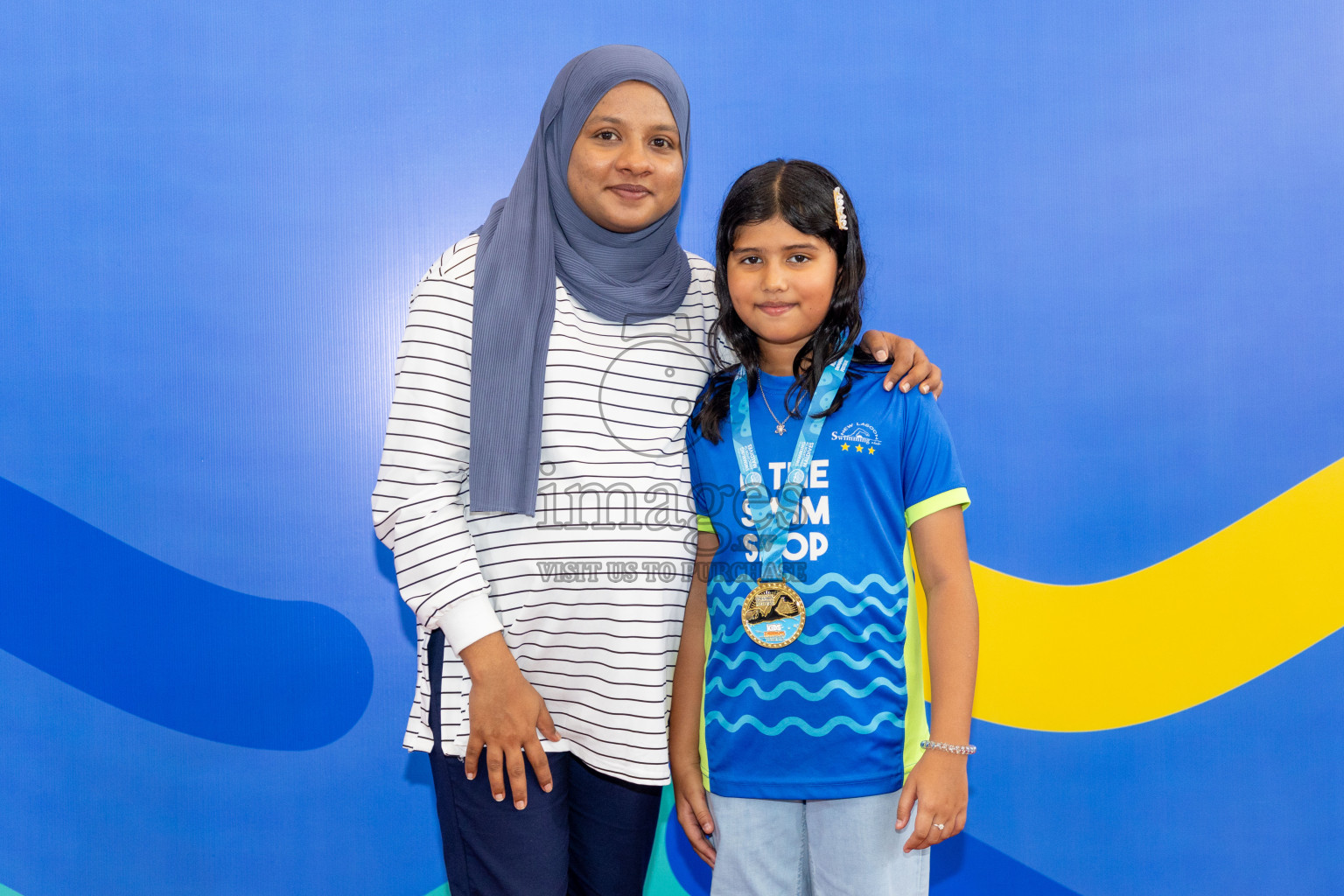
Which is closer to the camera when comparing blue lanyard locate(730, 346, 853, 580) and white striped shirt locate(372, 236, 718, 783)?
white striped shirt locate(372, 236, 718, 783)

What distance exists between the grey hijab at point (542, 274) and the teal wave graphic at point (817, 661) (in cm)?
34

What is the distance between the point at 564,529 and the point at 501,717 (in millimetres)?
236

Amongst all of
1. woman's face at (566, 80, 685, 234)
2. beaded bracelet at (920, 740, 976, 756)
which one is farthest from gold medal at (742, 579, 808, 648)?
woman's face at (566, 80, 685, 234)

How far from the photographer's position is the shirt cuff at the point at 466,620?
104 cm

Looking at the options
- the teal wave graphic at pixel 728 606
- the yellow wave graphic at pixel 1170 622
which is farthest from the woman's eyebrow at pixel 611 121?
the yellow wave graphic at pixel 1170 622

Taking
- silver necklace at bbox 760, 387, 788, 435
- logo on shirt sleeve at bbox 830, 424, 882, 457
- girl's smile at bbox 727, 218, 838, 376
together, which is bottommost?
logo on shirt sleeve at bbox 830, 424, 882, 457

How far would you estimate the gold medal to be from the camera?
3.79 ft

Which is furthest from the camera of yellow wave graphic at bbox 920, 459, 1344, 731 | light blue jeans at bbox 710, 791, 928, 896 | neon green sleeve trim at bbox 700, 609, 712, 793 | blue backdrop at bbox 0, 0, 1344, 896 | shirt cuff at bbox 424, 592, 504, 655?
yellow wave graphic at bbox 920, 459, 1344, 731

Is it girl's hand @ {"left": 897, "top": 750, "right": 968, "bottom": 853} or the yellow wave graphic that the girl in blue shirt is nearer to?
girl's hand @ {"left": 897, "top": 750, "right": 968, "bottom": 853}

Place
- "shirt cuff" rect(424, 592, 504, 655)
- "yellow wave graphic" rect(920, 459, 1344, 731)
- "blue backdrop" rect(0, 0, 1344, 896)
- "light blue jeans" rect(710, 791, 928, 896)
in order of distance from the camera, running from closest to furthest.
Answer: "shirt cuff" rect(424, 592, 504, 655), "light blue jeans" rect(710, 791, 928, 896), "blue backdrop" rect(0, 0, 1344, 896), "yellow wave graphic" rect(920, 459, 1344, 731)

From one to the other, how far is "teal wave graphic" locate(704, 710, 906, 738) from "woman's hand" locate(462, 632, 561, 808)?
0.26m

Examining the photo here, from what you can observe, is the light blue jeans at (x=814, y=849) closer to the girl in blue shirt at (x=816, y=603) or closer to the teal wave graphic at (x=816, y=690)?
the girl in blue shirt at (x=816, y=603)

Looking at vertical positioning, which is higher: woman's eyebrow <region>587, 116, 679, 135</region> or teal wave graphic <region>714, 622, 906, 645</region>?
woman's eyebrow <region>587, 116, 679, 135</region>

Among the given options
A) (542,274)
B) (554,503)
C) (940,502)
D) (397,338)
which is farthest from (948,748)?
(397,338)
